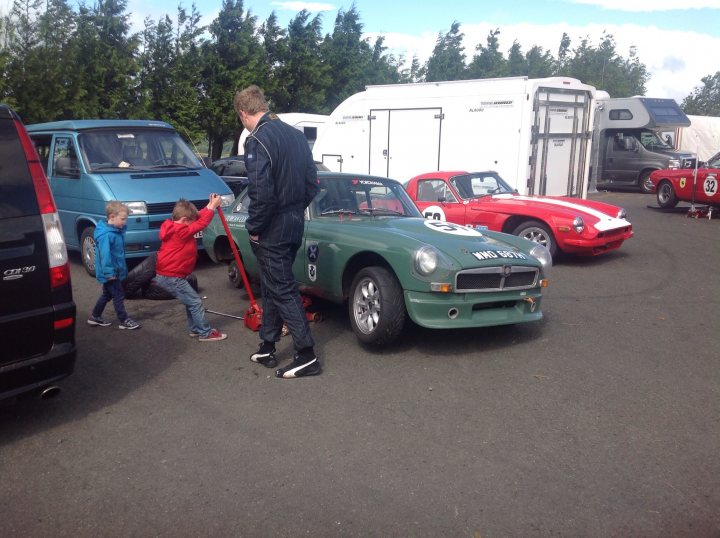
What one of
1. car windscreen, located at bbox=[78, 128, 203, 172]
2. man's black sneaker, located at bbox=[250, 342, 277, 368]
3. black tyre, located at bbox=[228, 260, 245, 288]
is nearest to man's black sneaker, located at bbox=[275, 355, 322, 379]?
man's black sneaker, located at bbox=[250, 342, 277, 368]

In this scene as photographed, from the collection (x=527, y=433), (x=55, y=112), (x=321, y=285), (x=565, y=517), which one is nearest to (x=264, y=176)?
(x=321, y=285)

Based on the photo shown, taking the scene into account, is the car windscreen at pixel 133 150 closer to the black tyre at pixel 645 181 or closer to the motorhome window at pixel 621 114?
the black tyre at pixel 645 181

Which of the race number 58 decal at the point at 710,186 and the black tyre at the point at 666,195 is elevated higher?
the race number 58 decal at the point at 710,186

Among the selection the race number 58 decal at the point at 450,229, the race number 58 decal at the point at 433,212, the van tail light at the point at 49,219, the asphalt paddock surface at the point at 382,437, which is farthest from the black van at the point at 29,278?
the race number 58 decal at the point at 433,212

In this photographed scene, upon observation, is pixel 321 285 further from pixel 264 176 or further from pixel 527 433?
pixel 527 433

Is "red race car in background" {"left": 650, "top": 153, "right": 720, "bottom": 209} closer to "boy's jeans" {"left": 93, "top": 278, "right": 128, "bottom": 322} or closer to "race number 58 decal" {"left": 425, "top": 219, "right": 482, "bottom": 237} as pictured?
"race number 58 decal" {"left": 425, "top": 219, "right": 482, "bottom": 237}

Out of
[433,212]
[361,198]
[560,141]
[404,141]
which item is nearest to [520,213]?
[433,212]

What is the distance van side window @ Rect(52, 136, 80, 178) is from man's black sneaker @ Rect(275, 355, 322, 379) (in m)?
5.34

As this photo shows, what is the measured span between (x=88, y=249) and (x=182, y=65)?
607 inches

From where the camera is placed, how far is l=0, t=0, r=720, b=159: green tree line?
53.1 ft

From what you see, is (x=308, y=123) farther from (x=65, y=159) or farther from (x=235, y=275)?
(x=235, y=275)

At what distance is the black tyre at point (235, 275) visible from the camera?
320 inches

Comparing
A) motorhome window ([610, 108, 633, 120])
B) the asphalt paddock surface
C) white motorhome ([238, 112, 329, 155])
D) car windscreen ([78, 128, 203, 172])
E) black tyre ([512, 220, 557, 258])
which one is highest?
motorhome window ([610, 108, 633, 120])

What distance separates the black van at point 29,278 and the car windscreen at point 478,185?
700 centimetres
